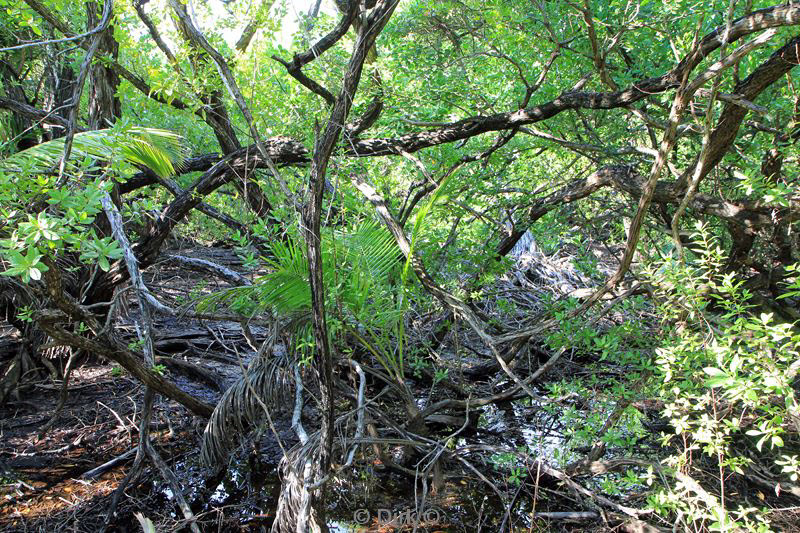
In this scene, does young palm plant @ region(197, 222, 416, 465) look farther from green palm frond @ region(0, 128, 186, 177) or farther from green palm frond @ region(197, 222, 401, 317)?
green palm frond @ region(0, 128, 186, 177)

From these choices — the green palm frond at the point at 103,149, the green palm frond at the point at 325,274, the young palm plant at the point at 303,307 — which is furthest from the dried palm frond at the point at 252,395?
the green palm frond at the point at 103,149

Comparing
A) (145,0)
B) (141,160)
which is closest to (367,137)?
(141,160)

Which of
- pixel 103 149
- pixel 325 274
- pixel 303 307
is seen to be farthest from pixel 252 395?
pixel 103 149

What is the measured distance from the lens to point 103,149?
10.5 ft

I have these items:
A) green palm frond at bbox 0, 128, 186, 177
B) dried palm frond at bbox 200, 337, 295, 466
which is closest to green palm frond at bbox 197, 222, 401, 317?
dried palm frond at bbox 200, 337, 295, 466

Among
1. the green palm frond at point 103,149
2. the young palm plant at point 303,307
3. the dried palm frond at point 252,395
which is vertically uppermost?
the green palm frond at point 103,149

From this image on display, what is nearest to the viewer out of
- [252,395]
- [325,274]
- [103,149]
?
[103,149]

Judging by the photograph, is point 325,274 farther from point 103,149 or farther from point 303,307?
point 103,149

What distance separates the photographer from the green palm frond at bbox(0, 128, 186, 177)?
298 cm

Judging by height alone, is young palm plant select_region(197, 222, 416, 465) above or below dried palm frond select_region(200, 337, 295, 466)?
above

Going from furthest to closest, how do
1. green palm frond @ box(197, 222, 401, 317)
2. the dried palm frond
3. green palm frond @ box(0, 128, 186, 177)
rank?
1. the dried palm frond
2. green palm frond @ box(197, 222, 401, 317)
3. green palm frond @ box(0, 128, 186, 177)

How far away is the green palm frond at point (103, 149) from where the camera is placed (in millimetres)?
2982

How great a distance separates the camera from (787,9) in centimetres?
247

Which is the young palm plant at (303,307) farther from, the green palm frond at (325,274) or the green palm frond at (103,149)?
the green palm frond at (103,149)
